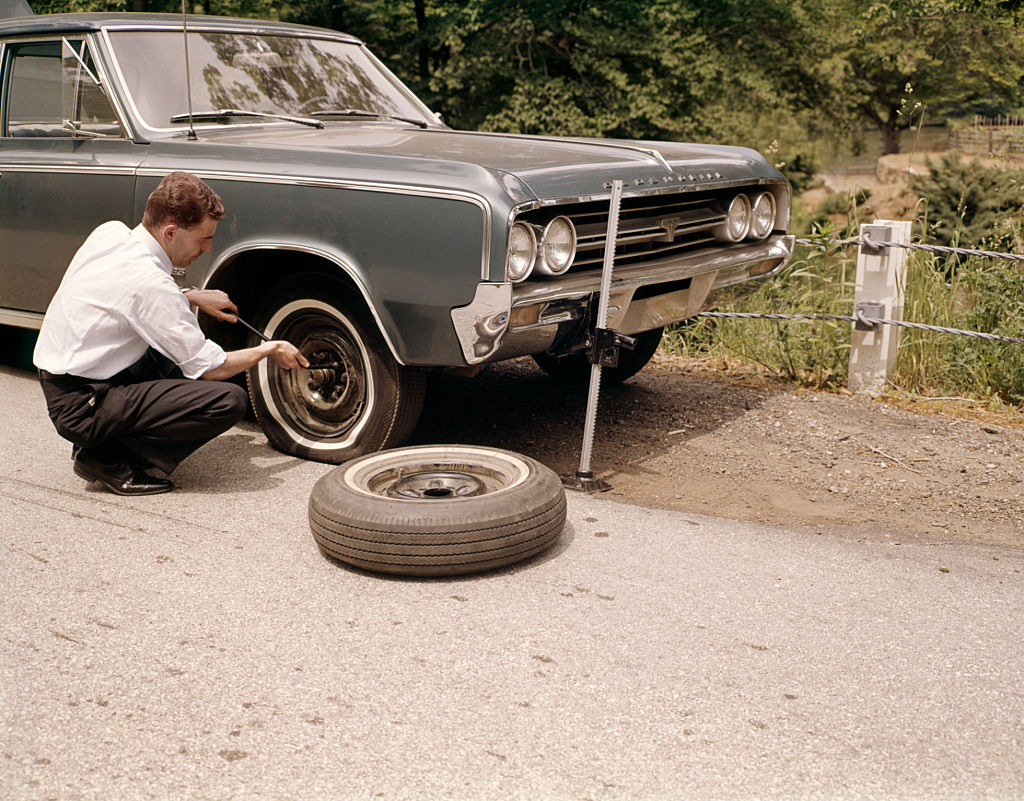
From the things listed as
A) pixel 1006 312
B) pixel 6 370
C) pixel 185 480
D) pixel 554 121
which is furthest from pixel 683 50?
pixel 185 480

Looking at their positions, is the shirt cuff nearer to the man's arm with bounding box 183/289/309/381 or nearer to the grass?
the man's arm with bounding box 183/289/309/381

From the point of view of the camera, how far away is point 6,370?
6.84 metres

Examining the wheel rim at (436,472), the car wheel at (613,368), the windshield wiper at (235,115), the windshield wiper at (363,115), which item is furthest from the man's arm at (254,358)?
the car wheel at (613,368)

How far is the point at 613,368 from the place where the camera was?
6477 mm

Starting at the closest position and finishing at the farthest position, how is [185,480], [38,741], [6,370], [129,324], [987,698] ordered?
[38,741] → [987,698] → [129,324] → [185,480] → [6,370]

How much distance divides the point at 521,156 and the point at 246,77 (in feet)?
5.78

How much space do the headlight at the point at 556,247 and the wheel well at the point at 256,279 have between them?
793mm

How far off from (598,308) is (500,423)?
4.39ft

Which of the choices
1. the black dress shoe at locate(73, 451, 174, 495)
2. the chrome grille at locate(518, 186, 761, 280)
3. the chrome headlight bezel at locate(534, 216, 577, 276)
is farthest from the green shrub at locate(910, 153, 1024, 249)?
the black dress shoe at locate(73, 451, 174, 495)

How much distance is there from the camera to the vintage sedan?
4.24m

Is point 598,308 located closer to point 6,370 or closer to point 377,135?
point 377,135

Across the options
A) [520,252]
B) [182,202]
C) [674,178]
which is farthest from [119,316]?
[674,178]

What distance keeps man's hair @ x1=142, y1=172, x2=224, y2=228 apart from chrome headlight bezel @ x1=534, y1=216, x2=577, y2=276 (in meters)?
1.29

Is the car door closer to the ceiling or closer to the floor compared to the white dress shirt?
closer to the ceiling
